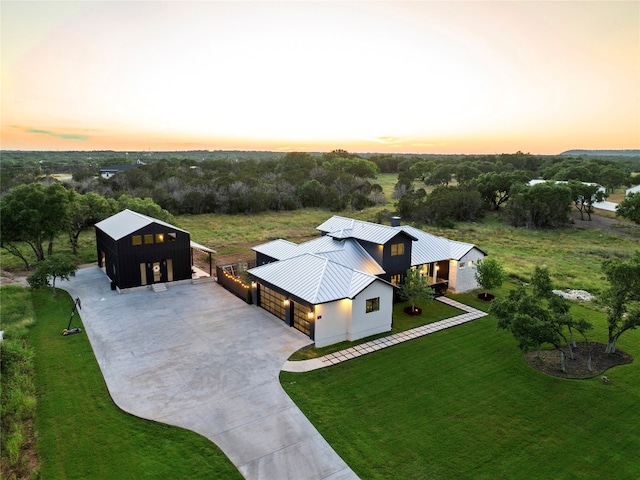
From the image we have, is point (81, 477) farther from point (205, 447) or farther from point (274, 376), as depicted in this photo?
point (274, 376)

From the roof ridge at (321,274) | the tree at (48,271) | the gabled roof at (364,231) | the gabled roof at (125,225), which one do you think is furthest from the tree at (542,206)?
the tree at (48,271)

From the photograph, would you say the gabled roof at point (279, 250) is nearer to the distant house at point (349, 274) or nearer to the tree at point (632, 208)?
the distant house at point (349, 274)

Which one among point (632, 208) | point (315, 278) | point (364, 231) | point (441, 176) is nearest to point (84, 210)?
point (364, 231)

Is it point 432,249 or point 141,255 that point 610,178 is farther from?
point 141,255

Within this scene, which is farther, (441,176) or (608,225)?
(441,176)

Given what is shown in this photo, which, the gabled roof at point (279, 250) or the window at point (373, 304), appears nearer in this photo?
the window at point (373, 304)

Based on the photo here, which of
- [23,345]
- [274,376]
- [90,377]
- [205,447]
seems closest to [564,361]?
[274,376]

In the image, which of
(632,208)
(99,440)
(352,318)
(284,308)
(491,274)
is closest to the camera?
(99,440)

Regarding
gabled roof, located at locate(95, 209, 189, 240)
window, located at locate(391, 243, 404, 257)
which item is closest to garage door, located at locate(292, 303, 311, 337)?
window, located at locate(391, 243, 404, 257)
